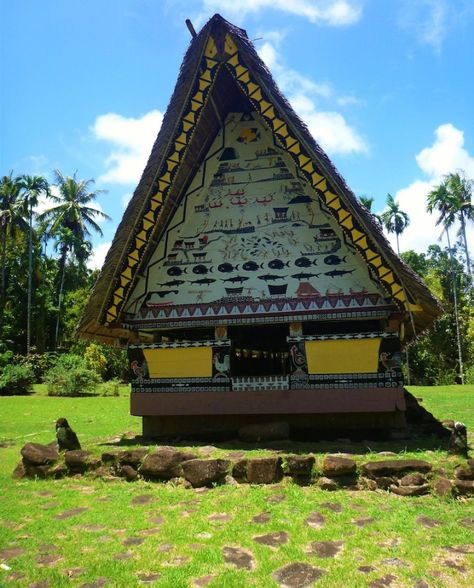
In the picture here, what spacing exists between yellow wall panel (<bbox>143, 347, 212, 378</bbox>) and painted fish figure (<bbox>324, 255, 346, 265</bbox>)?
2.74m

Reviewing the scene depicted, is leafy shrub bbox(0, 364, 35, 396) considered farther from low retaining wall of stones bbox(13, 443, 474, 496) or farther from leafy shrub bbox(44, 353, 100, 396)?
low retaining wall of stones bbox(13, 443, 474, 496)

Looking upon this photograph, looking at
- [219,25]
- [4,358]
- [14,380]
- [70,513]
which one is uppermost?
[219,25]

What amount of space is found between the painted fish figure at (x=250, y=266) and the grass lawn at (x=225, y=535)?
3.47 m

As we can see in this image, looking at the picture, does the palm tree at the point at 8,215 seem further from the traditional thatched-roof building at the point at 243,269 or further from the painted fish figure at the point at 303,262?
the painted fish figure at the point at 303,262

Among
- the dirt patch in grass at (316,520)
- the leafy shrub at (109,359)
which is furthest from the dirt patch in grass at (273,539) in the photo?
the leafy shrub at (109,359)

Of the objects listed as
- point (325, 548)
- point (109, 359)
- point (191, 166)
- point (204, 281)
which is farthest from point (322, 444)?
point (109, 359)

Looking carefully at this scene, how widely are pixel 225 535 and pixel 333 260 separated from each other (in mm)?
5450

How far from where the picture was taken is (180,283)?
9484mm

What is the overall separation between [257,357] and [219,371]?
562cm

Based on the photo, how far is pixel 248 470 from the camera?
632 cm

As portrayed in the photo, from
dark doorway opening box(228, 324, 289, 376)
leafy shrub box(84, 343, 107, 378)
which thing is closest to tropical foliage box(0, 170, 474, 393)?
leafy shrub box(84, 343, 107, 378)

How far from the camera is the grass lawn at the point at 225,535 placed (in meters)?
3.92

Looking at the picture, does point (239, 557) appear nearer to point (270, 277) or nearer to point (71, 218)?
point (270, 277)

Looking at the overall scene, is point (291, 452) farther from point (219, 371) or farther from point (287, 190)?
point (287, 190)
